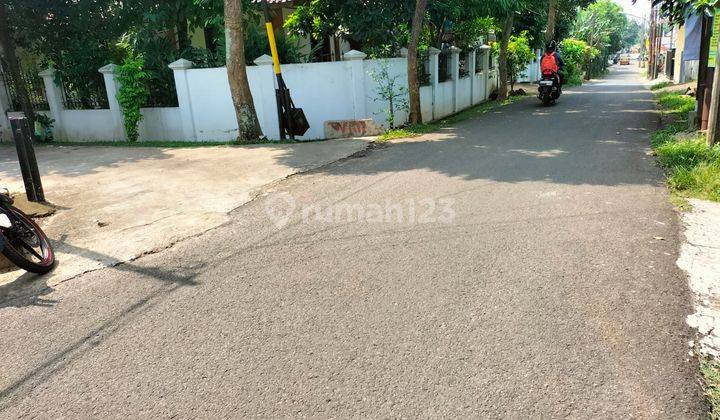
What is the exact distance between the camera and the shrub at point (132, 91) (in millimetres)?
13375

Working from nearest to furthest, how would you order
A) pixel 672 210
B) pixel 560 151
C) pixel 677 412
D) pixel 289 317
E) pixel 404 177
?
pixel 677 412
pixel 289 317
pixel 672 210
pixel 404 177
pixel 560 151

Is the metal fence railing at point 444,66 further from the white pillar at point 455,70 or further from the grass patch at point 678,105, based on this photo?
the grass patch at point 678,105

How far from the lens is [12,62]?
47.5 feet

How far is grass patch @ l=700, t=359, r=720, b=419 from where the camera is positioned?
2470mm

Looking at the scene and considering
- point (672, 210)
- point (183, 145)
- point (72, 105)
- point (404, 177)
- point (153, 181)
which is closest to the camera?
point (672, 210)

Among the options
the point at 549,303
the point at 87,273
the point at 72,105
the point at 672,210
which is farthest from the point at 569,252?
the point at 72,105

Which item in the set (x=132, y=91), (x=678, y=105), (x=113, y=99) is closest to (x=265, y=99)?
(x=132, y=91)

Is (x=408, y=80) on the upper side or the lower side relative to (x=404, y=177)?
upper

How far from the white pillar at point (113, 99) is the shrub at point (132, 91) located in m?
0.22

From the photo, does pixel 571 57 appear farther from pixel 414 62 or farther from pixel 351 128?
pixel 351 128

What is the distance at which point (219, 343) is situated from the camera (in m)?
A: 3.22

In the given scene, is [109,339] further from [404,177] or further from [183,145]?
[183,145]

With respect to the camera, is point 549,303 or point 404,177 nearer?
point 549,303

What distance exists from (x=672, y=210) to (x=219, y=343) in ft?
15.2
